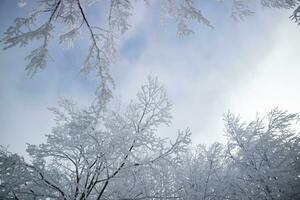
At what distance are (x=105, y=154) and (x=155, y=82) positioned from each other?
107 inches

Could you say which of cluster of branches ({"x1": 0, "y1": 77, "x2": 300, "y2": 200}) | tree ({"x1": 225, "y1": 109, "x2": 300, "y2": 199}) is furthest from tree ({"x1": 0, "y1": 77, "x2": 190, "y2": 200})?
tree ({"x1": 225, "y1": 109, "x2": 300, "y2": 199})

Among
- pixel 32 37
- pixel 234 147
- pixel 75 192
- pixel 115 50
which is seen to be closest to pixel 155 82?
pixel 115 50

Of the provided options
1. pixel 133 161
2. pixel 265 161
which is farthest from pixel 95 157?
pixel 265 161

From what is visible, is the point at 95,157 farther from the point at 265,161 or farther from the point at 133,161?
the point at 265,161

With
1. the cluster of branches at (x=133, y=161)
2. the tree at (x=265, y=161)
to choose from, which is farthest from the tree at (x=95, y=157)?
the tree at (x=265, y=161)

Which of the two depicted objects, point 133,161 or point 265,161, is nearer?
point 133,161

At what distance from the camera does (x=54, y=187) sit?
550 centimetres

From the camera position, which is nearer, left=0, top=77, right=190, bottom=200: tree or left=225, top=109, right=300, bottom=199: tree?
left=0, top=77, right=190, bottom=200: tree

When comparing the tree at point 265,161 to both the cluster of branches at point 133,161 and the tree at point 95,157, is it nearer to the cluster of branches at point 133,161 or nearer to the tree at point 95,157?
the cluster of branches at point 133,161

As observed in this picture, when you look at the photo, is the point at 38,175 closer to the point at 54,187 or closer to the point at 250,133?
the point at 54,187

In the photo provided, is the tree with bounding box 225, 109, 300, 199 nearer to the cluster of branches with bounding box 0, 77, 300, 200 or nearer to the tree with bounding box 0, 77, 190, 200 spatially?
the cluster of branches with bounding box 0, 77, 300, 200

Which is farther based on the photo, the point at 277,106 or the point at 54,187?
the point at 277,106

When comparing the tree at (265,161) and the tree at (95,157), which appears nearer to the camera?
the tree at (95,157)

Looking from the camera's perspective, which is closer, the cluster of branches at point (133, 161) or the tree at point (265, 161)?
the cluster of branches at point (133, 161)
